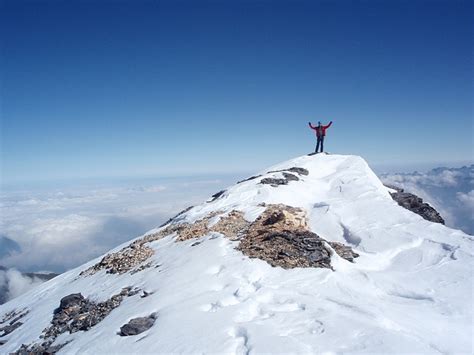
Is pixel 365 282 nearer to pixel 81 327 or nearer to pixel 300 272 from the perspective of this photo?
pixel 300 272

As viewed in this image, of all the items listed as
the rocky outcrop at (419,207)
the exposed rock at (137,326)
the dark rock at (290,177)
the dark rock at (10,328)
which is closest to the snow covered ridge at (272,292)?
the exposed rock at (137,326)

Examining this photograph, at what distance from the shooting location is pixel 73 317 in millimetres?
12922

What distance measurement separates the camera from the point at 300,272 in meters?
11.5

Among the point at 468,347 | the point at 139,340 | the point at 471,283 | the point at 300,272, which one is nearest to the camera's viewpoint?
the point at 468,347

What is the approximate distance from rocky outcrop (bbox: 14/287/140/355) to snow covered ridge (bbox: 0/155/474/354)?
7 cm

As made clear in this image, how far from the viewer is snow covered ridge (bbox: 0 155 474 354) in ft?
25.5

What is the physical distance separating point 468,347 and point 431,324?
1.04 meters

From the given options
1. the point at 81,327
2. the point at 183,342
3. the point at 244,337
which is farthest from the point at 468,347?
the point at 81,327

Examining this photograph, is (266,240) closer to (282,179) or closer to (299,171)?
(282,179)

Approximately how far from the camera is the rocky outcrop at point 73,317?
11.4 m

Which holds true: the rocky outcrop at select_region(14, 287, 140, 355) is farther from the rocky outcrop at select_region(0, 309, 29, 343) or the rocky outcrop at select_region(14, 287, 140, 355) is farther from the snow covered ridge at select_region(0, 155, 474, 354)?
the rocky outcrop at select_region(0, 309, 29, 343)

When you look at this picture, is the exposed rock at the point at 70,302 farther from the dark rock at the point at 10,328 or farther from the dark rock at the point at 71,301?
the dark rock at the point at 10,328

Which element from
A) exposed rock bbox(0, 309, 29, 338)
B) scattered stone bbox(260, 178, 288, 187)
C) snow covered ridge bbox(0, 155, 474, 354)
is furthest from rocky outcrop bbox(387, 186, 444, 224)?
exposed rock bbox(0, 309, 29, 338)

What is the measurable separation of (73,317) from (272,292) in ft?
27.2
